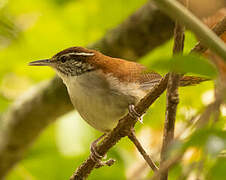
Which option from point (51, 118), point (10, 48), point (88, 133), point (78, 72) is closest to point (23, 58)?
point (10, 48)

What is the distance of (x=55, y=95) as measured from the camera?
14.3 feet

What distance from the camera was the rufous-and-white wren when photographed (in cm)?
279

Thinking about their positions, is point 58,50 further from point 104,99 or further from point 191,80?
point 191,80

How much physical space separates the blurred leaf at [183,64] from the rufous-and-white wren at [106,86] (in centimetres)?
157

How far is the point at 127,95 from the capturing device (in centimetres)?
284

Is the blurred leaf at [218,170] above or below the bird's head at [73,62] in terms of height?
below

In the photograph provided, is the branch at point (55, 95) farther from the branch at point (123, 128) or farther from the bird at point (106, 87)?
the branch at point (123, 128)

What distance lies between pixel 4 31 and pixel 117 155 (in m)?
1.72

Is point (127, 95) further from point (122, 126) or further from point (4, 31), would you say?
point (4, 31)

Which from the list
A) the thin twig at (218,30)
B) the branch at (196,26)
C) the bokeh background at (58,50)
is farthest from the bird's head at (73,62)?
the branch at (196,26)

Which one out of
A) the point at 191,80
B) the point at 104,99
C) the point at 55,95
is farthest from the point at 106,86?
the point at 55,95

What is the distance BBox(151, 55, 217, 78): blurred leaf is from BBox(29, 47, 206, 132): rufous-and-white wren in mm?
→ 1566

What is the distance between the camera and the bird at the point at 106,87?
110 inches

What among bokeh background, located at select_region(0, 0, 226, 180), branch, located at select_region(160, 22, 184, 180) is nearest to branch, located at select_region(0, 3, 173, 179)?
bokeh background, located at select_region(0, 0, 226, 180)
